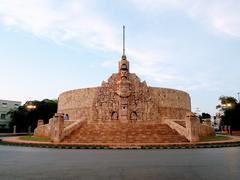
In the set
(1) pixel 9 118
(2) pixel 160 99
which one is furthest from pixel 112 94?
(1) pixel 9 118

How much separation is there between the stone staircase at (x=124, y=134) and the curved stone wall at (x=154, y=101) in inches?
314

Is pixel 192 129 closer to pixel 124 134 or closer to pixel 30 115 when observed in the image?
pixel 124 134

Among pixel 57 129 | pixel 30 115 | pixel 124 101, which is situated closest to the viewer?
pixel 57 129

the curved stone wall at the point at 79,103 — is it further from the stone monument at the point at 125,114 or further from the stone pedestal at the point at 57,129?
the stone pedestal at the point at 57,129

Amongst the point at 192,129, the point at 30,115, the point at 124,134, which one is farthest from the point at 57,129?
the point at 30,115

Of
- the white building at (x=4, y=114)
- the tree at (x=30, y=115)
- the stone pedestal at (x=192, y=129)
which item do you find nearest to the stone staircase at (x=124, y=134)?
the stone pedestal at (x=192, y=129)

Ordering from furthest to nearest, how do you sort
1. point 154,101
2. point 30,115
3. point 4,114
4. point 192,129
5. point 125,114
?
1. point 4,114
2. point 30,115
3. point 154,101
4. point 125,114
5. point 192,129

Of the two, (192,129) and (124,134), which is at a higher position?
(192,129)

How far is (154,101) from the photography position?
31.0m

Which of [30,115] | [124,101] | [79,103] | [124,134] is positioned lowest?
[124,134]

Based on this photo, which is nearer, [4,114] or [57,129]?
[57,129]

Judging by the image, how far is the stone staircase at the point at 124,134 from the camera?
62.1ft

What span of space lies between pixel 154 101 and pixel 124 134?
38.0 feet

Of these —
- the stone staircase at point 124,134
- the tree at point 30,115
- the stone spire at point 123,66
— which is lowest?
the stone staircase at point 124,134
